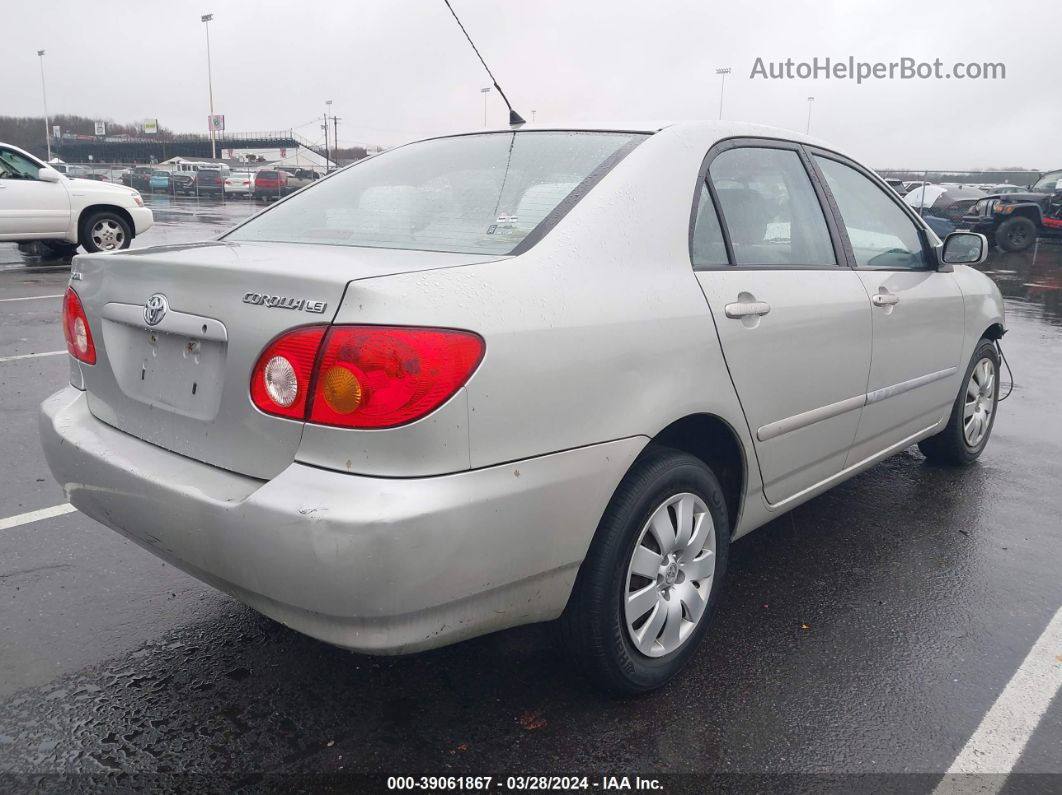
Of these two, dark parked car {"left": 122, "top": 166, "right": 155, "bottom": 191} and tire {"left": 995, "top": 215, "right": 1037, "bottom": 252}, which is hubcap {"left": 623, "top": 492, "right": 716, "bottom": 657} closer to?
tire {"left": 995, "top": 215, "right": 1037, "bottom": 252}

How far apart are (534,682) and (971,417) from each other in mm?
3248

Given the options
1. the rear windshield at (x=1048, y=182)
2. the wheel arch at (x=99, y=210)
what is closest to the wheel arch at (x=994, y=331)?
the wheel arch at (x=99, y=210)

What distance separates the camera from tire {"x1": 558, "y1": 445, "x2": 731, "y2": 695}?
2.24 meters

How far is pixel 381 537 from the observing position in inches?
69.6

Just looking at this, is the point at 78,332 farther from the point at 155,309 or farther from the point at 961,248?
the point at 961,248

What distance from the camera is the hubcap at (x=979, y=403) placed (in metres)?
4.55

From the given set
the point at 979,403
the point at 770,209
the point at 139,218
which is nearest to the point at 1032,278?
the point at 979,403

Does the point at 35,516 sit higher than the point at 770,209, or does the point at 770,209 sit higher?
the point at 770,209

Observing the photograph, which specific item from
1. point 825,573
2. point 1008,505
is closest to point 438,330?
point 825,573

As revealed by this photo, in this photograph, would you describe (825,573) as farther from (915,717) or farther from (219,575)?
(219,575)

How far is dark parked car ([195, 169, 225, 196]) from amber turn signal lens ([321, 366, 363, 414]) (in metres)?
43.0

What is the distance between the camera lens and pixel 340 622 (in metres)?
1.88

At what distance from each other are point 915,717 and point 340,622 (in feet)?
5.46

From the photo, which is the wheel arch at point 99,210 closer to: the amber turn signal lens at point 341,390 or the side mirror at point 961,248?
the side mirror at point 961,248
